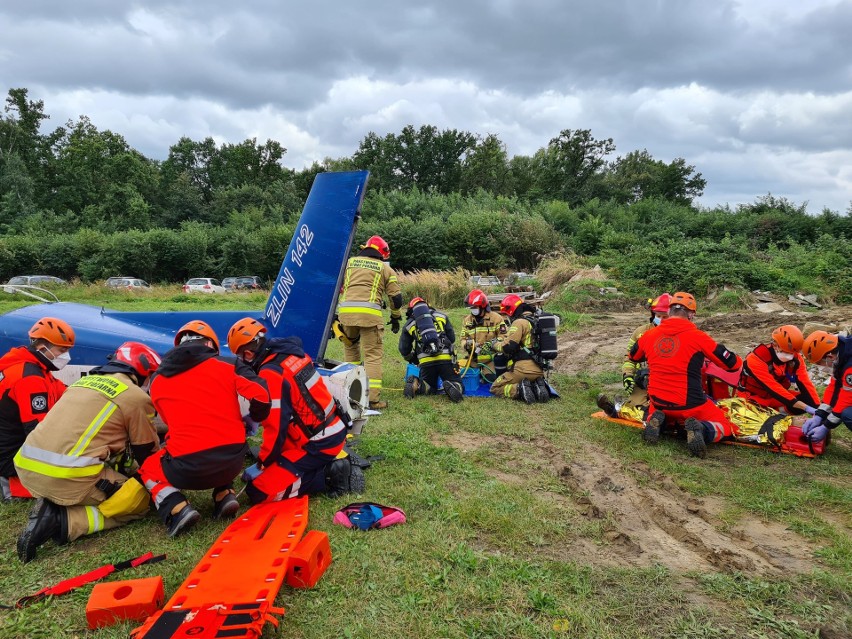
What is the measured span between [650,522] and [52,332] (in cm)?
492

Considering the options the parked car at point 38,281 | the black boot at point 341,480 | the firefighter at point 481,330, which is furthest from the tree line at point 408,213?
the black boot at point 341,480

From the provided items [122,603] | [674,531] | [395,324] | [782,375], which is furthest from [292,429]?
[782,375]

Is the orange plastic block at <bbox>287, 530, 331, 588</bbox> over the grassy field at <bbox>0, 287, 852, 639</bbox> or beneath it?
over

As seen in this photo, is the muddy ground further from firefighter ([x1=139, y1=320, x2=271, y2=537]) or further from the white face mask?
firefighter ([x1=139, y1=320, x2=271, y2=537])

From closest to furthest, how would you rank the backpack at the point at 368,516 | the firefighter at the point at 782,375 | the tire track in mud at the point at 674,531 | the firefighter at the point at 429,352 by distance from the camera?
the tire track in mud at the point at 674,531
the backpack at the point at 368,516
the firefighter at the point at 782,375
the firefighter at the point at 429,352

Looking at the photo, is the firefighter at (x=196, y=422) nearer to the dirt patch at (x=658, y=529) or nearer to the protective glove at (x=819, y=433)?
the dirt patch at (x=658, y=529)

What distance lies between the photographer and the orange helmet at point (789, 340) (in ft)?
17.3

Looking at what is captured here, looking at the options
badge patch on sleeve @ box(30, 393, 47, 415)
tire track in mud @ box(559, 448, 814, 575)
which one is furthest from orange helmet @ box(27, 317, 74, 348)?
tire track in mud @ box(559, 448, 814, 575)

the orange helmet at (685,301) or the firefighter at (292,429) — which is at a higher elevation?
the orange helmet at (685,301)

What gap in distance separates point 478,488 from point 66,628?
2.82 m

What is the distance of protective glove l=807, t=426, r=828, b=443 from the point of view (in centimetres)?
491

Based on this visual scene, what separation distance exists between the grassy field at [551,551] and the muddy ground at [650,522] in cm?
2

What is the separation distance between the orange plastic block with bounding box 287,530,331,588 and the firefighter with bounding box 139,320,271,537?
1.00 metres

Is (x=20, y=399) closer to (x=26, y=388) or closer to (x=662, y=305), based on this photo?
(x=26, y=388)
